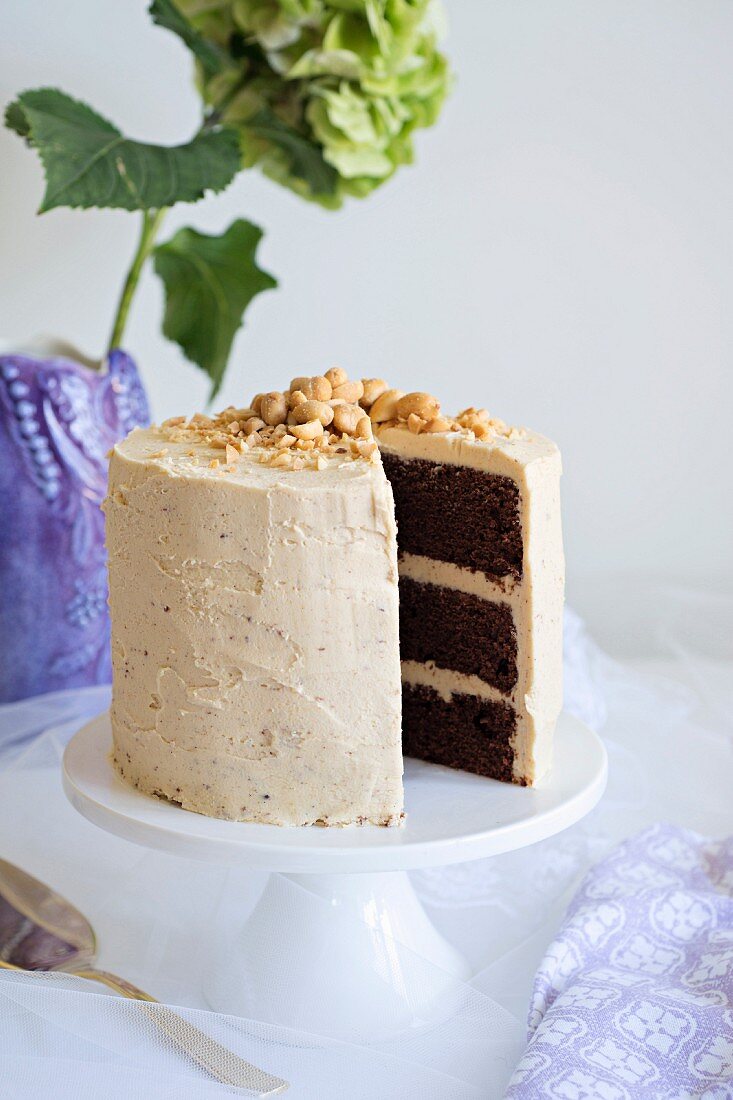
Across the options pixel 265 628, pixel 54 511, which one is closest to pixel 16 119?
pixel 54 511

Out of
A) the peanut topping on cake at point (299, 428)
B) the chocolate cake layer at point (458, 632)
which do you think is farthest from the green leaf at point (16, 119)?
the chocolate cake layer at point (458, 632)

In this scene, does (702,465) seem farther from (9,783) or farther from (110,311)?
(9,783)

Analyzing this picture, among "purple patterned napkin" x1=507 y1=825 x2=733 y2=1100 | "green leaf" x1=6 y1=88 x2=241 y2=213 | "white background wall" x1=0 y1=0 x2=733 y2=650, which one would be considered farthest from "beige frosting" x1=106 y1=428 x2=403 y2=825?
"white background wall" x1=0 y1=0 x2=733 y2=650

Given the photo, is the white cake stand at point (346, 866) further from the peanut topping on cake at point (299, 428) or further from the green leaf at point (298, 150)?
the green leaf at point (298, 150)

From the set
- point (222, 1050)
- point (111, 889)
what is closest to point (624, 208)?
point (111, 889)

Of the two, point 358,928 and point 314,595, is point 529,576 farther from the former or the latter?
point 358,928

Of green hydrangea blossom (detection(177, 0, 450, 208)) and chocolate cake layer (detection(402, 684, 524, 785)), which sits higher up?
green hydrangea blossom (detection(177, 0, 450, 208))

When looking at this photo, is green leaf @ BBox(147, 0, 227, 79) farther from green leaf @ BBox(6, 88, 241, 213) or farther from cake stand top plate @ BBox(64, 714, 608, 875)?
cake stand top plate @ BBox(64, 714, 608, 875)
